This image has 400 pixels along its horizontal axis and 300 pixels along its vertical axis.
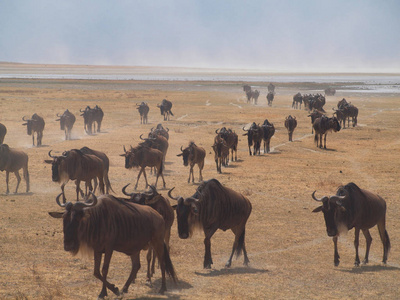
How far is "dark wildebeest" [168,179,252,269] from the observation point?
10734 mm

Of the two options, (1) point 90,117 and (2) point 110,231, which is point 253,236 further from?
(1) point 90,117

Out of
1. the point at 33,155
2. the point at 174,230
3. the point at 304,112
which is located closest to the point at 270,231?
the point at 174,230

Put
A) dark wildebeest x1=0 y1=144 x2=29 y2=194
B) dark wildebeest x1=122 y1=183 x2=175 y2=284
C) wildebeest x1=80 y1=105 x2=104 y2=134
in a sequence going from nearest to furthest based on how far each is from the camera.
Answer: dark wildebeest x1=122 y1=183 x2=175 y2=284 → dark wildebeest x1=0 y1=144 x2=29 y2=194 → wildebeest x1=80 y1=105 x2=104 y2=134

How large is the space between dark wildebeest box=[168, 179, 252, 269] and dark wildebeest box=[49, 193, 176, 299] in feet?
3.54

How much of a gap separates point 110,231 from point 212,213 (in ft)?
10.5

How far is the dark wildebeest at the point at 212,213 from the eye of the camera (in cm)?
1073

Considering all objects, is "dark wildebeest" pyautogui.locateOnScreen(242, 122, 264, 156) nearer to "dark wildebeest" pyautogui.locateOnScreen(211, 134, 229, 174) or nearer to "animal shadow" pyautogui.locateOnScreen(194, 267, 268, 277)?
"dark wildebeest" pyautogui.locateOnScreen(211, 134, 229, 174)

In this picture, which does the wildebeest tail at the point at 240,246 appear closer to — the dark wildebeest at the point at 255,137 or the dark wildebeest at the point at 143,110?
the dark wildebeest at the point at 255,137

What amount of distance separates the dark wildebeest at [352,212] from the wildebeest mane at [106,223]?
4097 millimetres

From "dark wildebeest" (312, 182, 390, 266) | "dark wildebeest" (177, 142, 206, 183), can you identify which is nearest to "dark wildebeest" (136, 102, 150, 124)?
"dark wildebeest" (177, 142, 206, 183)

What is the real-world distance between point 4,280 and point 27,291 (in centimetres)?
83

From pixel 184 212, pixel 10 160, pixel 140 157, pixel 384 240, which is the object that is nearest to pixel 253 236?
pixel 384 240

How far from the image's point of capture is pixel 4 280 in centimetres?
986

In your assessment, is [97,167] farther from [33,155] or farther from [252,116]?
[252,116]
